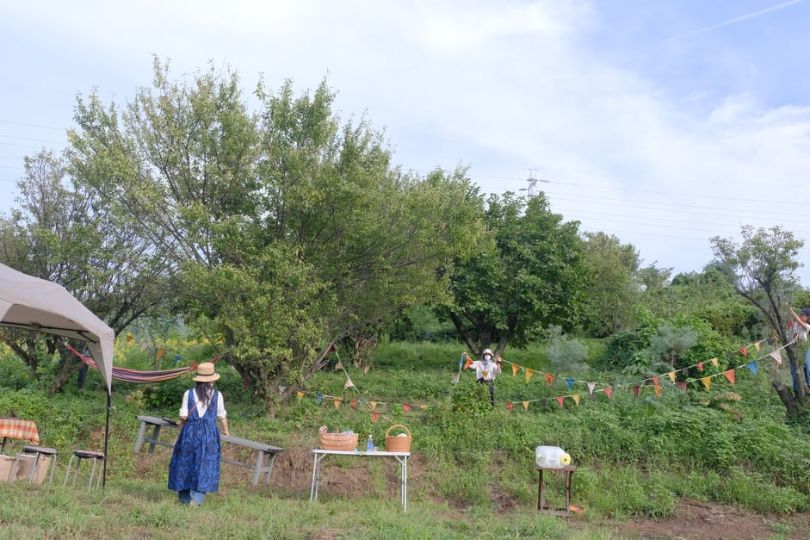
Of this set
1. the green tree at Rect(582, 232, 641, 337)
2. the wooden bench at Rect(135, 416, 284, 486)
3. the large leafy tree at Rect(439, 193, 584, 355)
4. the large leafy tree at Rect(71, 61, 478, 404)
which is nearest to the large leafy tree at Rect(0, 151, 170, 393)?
the large leafy tree at Rect(71, 61, 478, 404)

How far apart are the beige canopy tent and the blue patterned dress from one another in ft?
3.79

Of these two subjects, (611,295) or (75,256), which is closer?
(75,256)

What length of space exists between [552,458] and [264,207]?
6.25 metres

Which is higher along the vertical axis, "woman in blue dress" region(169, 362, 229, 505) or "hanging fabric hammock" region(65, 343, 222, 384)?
"hanging fabric hammock" region(65, 343, 222, 384)

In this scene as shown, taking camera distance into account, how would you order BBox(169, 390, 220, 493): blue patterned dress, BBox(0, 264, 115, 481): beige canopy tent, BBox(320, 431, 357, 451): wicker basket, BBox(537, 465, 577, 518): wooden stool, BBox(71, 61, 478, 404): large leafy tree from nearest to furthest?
BBox(0, 264, 115, 481): beige canopy tent → BBox(169, 390, 220, 493): blue patterned dress → BBox(320, 431, 357, 451): wicker basket → BBox(537, 465, 577, 518): wooden stool → BBox(71, 61, 478, 404): large leafy tree

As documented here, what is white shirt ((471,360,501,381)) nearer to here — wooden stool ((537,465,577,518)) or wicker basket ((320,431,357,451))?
wooden stool ((537,465,577,518))

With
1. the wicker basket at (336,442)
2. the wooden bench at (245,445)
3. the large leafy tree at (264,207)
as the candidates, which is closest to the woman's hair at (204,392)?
the wooden bench at (245,445)

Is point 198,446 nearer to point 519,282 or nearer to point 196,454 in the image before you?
point 196,454

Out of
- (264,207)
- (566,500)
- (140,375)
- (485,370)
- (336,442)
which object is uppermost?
(264,207)

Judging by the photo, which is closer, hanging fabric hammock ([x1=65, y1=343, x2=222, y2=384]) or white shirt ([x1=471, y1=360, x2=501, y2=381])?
hanging fabric hammock ([x1=65, y1=343, x2=222, y2=384])

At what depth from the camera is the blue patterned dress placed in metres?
7.05

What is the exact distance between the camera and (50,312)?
270 inches

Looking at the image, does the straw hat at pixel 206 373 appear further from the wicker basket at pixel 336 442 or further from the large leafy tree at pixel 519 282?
the large leafy tree at pixel 519 282

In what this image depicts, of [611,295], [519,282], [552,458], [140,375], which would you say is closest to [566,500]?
[552,458]
